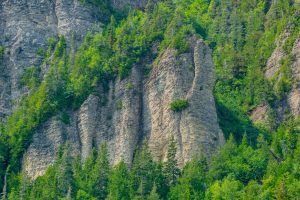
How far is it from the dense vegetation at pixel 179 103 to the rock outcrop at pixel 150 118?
4.62 ft

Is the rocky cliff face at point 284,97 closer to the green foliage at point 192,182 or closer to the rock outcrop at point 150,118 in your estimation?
the rock outcrop at point 150,118

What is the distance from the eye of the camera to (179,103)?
409 feet

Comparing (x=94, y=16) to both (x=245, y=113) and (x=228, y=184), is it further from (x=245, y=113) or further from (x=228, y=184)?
(x=228, y=184)

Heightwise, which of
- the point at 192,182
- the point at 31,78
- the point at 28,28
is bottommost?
the point at 192,182

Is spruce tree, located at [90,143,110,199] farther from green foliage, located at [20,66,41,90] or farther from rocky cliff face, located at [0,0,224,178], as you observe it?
green foliage, located at [20,66,41,90]

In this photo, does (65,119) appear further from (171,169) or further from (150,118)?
(171,169)

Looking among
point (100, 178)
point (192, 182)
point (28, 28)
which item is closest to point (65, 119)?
point (100, 178)

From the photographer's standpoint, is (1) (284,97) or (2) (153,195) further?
(1) (284,97)

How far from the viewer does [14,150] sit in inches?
5002

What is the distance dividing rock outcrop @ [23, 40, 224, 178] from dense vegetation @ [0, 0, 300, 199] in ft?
4.62

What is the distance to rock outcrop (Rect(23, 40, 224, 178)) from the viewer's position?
402ft

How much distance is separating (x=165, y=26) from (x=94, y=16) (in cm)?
1553

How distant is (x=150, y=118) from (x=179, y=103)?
159 inches

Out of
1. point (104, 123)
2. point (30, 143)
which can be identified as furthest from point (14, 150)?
point (104, 123)
